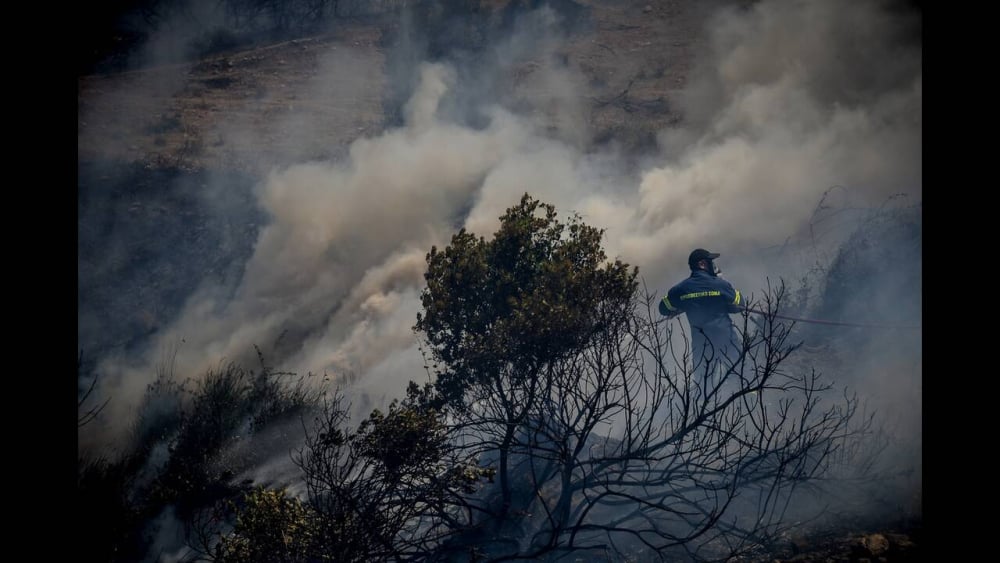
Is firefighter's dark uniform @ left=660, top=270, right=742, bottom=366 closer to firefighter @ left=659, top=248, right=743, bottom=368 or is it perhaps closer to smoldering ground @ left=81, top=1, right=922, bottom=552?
firefighter @ left=659, top=248, right=743, bottom=368

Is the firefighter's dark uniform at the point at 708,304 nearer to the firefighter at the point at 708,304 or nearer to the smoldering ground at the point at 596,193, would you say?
the firefighter at the point at 708,304

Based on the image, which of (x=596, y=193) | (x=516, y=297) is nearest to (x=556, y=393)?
(x=516, y=297)

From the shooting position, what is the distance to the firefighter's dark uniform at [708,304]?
8.50 meters

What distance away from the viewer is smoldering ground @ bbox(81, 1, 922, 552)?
13016 millimetres

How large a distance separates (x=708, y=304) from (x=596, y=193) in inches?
346

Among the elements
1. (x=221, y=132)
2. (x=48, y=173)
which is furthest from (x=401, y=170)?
(x=48, y=173)

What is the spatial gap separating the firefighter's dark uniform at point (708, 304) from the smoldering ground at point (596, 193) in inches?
97.2

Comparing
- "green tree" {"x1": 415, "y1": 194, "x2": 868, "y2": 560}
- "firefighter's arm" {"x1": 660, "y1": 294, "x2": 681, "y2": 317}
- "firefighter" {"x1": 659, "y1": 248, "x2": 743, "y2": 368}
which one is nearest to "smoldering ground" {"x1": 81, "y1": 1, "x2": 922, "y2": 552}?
"firefighter" {"x1": 659, "y1": 248, "x2": 743, "y2": 368}

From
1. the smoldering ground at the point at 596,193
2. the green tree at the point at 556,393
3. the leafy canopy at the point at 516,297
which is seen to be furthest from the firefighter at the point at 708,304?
the smoldering ground at the point at 596,193

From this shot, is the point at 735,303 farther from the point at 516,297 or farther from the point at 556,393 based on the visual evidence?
the point at 516,297

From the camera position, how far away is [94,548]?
25.8 feet

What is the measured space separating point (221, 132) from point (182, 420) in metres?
11.2

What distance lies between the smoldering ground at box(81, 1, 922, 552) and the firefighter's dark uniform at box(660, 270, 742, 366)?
247cm

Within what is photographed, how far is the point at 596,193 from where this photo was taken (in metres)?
17.0
